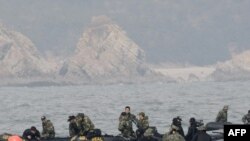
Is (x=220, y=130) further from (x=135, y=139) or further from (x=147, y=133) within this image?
(x=147, y=133)

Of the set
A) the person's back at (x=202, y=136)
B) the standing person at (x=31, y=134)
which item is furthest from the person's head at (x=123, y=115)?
the person's back at (x=202, y=136)

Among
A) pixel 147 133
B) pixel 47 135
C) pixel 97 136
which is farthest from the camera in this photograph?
pixel 47 135

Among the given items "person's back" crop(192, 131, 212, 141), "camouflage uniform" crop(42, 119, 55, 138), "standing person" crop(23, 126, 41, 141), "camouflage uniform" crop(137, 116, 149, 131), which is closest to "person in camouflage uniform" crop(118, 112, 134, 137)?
"camouflage uniform" crop(137, 116, 149, 131)

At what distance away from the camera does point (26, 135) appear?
3769cm

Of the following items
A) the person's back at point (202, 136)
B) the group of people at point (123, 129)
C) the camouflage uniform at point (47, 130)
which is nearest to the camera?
→ the person's back at point (202, 136)

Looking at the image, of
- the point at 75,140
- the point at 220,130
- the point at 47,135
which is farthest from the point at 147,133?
the point at 220,130

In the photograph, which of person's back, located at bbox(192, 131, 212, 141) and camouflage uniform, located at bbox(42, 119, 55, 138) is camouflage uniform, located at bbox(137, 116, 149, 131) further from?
person's back, located at bbox(192, 131, 212, 141)

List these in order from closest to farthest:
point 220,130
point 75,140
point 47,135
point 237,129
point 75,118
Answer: point 237,129 < point 75,140 < point 75,118 < point 47,135 < point 220,130

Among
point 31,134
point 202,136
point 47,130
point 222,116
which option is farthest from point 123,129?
point 202,136

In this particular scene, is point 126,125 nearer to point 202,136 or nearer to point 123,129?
point 123,129

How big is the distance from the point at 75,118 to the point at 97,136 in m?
9.70

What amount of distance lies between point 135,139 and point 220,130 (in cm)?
869

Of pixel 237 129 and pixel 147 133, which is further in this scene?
pixel 147 133

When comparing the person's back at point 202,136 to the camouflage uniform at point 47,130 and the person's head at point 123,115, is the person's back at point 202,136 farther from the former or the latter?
the camouflage uniform at point 47,130
